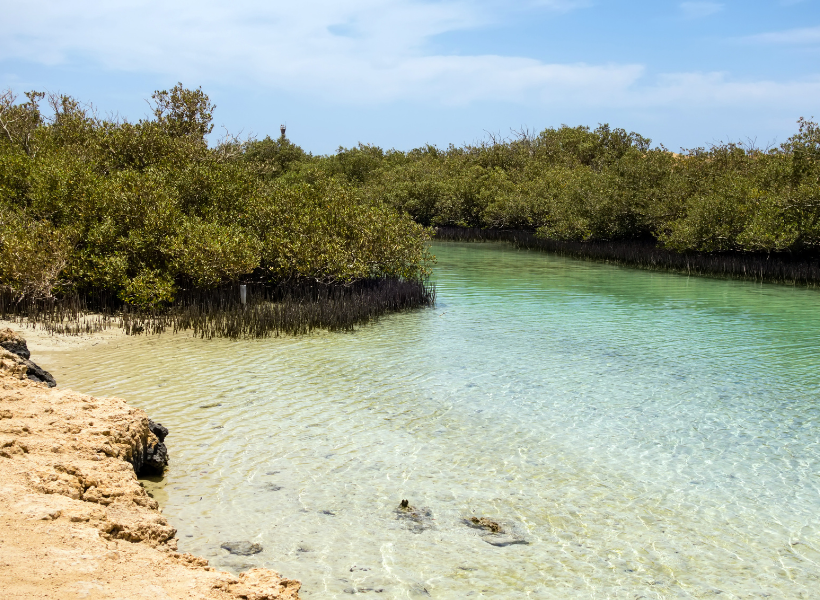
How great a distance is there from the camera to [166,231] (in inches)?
571

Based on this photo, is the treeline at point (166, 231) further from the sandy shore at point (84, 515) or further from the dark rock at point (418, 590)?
the dark rock at point (418, 590)

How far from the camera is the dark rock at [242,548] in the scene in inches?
200

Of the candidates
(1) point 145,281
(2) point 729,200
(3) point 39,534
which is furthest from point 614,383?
(2) point 729,200

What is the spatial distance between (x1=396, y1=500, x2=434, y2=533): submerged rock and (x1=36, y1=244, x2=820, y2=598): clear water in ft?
0.18

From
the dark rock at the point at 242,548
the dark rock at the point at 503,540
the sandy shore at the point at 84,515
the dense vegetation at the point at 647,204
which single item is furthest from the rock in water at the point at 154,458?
the dense vegetation at the point at 647,204

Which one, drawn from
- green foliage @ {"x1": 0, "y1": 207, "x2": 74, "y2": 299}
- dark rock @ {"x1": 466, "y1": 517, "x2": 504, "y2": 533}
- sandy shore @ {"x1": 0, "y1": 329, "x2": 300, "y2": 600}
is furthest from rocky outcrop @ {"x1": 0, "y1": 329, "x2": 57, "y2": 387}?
green foliage @ {"x1": 0, "y1": 207, "x2": 74, "y2": 299}

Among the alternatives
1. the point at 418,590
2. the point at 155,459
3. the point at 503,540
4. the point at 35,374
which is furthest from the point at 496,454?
the point at 35,374

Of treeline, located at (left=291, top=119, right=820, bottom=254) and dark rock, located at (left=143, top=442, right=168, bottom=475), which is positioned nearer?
dark rock, located at (left=143, top=442, right=168, bottom=475)

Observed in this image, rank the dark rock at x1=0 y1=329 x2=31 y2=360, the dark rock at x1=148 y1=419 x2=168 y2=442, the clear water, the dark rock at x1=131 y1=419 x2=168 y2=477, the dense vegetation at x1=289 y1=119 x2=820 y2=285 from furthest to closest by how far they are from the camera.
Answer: the dense vegetation at x1=289 y1=119 x2=820 y2=285, the dark rock at x1=0 y1=329 x2=31 y2=360, the dark rock at x1=148 y1=419 x2=168 y2=442, the dark rock at x1=131 y1=419 x2=168 y2=477, the clear water

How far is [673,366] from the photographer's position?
11.2m

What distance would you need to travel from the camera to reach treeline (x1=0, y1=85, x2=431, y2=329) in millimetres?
13828

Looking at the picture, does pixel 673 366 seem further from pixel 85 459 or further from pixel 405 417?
pixel 85 459

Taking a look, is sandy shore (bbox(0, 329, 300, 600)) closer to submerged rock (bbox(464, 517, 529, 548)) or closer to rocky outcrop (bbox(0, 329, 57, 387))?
rocky outcrop (bbox(0, 329, 57, 387))

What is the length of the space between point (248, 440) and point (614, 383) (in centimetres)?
535
